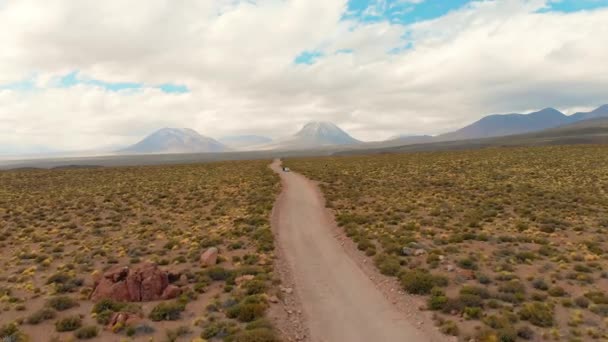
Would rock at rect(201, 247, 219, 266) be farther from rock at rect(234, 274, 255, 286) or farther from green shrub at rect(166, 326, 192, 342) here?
green shrub at rect(166, 326, 192, 342)

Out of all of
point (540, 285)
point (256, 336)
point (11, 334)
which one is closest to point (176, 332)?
point (256, 336)

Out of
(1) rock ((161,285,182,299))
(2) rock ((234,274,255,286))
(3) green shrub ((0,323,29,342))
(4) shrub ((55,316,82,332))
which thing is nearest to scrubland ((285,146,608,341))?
(2) rock ((234,274,255,286))

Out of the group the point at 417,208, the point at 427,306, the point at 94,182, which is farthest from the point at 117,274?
the point at 94,182

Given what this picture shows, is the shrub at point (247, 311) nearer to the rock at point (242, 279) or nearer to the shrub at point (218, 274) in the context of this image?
the rock at point (242, 279)

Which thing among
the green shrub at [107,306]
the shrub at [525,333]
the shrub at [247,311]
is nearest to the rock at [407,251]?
the shrub at [525,333]

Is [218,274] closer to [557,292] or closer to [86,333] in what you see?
[86,333]
